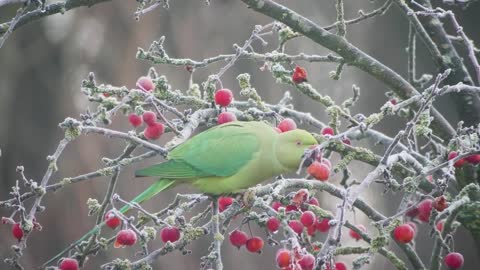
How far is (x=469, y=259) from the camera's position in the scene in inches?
243

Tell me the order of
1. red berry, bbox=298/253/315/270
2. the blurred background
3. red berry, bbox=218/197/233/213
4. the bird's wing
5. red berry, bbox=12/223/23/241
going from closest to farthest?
red berry, bbox=298/253/315/270 → red berry, bbox=12/223/23/241 → the bird's wing → red berry, bbox=218/197/233/213 → the blurred background

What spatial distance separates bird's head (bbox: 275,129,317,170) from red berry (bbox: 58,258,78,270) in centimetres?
88

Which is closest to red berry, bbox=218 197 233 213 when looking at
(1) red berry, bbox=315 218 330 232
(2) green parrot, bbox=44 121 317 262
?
(2) green parrot, bbox=44 121 317 262

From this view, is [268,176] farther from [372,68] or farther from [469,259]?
[469,259]

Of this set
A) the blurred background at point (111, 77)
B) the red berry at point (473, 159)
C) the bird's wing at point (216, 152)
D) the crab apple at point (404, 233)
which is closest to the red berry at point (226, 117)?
the bird's wing at point (216, 152)

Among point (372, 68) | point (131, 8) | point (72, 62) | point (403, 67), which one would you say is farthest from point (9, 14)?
point (372, 68)

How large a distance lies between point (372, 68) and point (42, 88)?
19.4ft

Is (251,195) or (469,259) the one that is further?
(469,259)

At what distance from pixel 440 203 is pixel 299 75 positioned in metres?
0.75

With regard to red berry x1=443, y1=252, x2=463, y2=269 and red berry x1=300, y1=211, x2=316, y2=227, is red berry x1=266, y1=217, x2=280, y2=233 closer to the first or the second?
red berry x1=300, y1=211, x2=316, y2=227

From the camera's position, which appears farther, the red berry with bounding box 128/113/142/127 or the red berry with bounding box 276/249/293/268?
the red berry with bounding box 128/113/142/127

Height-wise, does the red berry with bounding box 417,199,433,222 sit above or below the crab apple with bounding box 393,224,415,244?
above

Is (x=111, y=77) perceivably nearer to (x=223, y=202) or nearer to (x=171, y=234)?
(x=223, y=202)

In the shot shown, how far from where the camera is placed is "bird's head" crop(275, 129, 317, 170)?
2.71 metres
